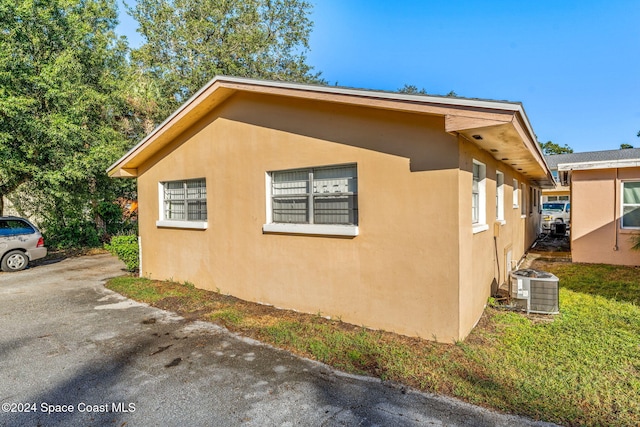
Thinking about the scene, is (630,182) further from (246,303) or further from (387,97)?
(246,303)

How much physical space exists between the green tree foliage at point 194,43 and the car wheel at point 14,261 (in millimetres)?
9617

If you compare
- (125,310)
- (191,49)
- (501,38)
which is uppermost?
(191,49)

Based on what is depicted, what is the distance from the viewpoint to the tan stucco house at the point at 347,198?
4.52 metres

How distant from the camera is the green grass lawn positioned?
3.27m

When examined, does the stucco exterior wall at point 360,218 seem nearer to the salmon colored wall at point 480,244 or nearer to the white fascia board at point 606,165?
the salmon colored wall at point 480,244

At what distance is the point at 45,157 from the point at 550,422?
1561cm

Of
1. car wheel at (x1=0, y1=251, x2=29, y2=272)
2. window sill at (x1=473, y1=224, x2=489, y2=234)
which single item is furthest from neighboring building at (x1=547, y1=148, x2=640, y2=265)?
car wheel at (x1=0, y1=251, x2=29, y2=272)

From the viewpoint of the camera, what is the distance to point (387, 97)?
4.53 m

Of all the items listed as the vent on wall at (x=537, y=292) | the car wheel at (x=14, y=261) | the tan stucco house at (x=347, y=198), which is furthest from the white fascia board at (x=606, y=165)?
the car wheel at (x=14, y=261)

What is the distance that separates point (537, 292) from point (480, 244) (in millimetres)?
1328

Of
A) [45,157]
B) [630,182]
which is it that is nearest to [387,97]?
[630,182]

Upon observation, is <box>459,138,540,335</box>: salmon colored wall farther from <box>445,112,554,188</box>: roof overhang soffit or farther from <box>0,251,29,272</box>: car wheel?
<box>0,251,29,272</box>: car wheel

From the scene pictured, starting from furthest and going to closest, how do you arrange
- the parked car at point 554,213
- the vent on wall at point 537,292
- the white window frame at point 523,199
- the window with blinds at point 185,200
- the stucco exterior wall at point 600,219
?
the parked car at point 554,213 → the white window frame at point 523,199 → the stucco exterior wall at point 600,219 → the window with blinds at point 185,200 → the vent on wall at point 537,292

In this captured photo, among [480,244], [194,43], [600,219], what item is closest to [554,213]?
[600,219]
